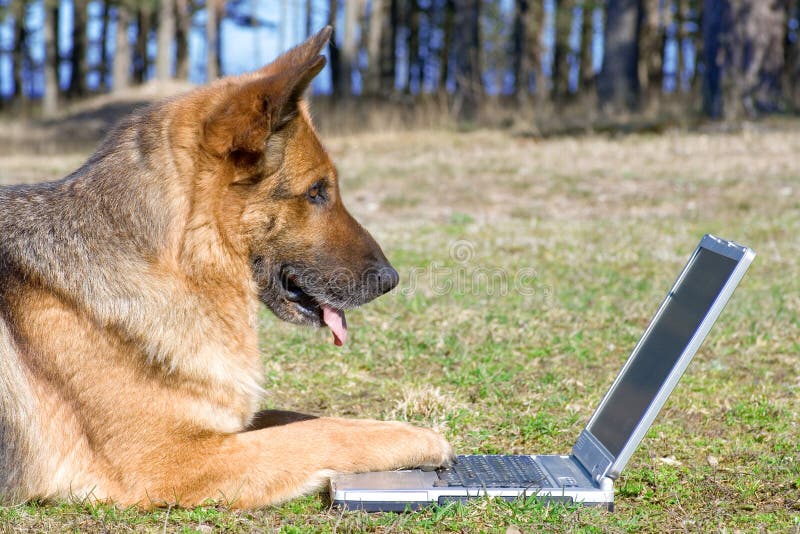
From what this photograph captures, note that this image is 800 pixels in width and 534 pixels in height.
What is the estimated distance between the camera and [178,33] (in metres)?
35.3

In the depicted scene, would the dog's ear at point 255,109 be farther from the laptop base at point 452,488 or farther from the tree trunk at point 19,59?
the tree trunk at point 19,59

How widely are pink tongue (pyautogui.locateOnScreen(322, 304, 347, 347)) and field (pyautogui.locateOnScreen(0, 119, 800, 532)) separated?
2.46 ft

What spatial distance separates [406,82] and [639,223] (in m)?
35.8

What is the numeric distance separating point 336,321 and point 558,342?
2539 millimetres

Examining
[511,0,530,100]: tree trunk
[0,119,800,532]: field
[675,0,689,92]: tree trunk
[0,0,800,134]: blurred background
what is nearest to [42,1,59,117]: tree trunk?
[0,0,800,134]: blurred background

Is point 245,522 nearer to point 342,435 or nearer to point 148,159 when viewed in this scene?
point 342,435

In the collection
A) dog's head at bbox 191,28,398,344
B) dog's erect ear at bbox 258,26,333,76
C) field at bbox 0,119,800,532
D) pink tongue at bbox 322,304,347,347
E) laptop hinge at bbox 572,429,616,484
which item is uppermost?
dog's erect ear at bbox 258,26,333,76

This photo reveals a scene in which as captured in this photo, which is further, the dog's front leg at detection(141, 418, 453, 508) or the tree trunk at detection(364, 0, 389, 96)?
the tree trunk at detection(364, 0, 389, 96)

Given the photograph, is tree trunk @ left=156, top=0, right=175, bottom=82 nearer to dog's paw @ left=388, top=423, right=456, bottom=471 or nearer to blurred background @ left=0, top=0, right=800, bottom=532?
blurred background @ left=0, top=0, right=800, bottom=532

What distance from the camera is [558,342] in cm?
626

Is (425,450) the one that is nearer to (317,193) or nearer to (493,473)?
(493,473)

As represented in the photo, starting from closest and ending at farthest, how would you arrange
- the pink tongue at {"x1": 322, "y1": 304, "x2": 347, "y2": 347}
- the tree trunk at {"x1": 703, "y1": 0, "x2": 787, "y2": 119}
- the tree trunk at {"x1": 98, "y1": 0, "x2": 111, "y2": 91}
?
the pink tongue at {"x1": 322, "y1": 304, "x2": 347, "y2": 347}
the tree trunk at {"x1": 703, "y1": 0, "x2": 787, "y2": 119}
the tree trunk at {"x1": 98, "y1": 0, "x2": 111, "y2": 91}

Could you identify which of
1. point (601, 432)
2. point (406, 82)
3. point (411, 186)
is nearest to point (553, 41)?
point (406, 82)

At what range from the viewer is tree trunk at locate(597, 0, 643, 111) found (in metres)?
20.7
